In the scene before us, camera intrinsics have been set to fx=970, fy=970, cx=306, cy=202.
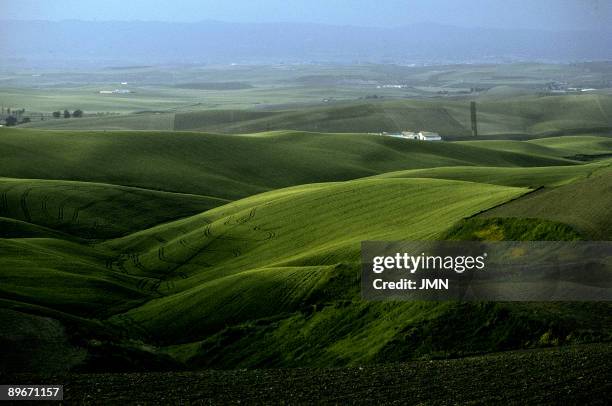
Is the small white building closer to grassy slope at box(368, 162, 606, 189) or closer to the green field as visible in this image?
the green field

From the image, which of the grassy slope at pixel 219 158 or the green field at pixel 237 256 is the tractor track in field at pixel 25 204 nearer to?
the green field at pixel 237 256

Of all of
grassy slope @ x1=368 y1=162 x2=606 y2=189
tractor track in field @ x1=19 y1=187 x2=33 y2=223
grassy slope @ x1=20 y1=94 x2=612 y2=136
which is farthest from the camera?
grassy slope @ x1=20 y1=94 x2=612 y2=136

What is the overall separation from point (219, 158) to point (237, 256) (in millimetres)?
37279

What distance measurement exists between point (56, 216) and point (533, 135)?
8210cm

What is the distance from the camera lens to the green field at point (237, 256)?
25.6 metres

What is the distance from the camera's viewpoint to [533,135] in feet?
410

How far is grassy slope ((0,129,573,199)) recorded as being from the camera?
70.8 metres

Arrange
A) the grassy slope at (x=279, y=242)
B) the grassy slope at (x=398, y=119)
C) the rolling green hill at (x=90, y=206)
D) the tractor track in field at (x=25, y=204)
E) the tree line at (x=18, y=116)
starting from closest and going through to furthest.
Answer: the grassy slope at (x=279, y=242)
the rolling green hill at (x=90, y=206)
the tractor track in field at (x=25, y=204)
the grassy slope at (x=398, y=119)
the tree line at (x=18, y=116)

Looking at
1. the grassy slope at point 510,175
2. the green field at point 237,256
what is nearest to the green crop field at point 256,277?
the green field at point 237,256

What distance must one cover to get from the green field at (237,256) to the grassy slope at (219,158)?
289 millimetres

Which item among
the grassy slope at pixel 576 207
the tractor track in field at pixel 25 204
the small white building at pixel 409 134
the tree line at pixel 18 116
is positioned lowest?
the small white building at pixel 409 134

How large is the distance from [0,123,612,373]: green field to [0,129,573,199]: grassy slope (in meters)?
0.29

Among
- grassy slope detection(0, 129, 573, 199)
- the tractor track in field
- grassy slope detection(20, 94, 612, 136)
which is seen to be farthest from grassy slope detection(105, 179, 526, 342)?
grassy slope detection(20, 94, 612, 136)

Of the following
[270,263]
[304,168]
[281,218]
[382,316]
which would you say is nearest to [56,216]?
[281,218]
